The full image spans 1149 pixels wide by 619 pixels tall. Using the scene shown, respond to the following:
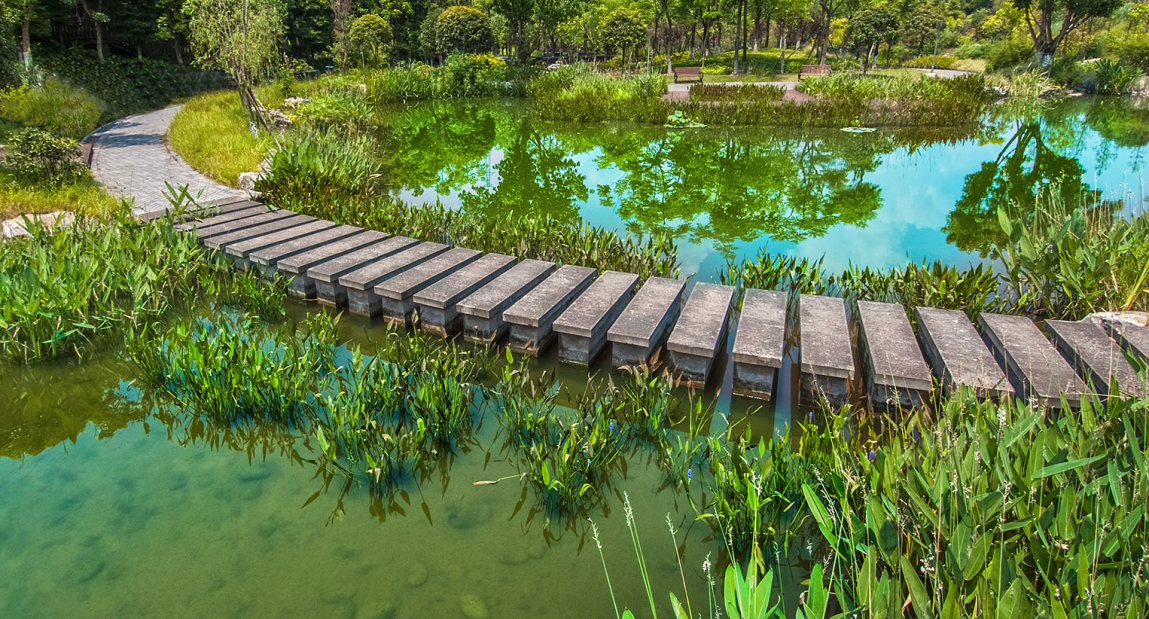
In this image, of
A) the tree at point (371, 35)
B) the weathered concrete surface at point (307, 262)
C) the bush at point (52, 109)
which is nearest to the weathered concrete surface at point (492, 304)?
the weathered concrete surface at point (307, 262)

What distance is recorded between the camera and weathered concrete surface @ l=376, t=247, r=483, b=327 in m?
4.77

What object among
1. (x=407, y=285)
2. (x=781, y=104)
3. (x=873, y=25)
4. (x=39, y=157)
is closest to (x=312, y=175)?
(x=39, y=157)

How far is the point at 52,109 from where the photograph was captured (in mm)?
11516

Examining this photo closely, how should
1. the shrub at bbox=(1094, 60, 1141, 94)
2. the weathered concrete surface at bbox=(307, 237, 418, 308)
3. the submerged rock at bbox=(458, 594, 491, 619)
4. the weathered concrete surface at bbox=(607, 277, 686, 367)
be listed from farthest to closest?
the shrub at bbox=(1094, 60, 1141, 94)
the weathered concrete surface at bbox=(307, 237, 418, 308)
the weathered concrete surface at bbox=(607, 277, 686, 367)
the submerged rock at bbox=(458, 594, 491, 619)

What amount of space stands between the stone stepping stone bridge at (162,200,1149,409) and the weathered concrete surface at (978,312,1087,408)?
11mm

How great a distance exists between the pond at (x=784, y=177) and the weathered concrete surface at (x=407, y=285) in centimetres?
257

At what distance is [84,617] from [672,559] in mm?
2412

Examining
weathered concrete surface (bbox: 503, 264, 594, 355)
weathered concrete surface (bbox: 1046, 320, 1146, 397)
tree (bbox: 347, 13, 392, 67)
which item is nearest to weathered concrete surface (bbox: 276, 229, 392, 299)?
weathered concrete surface (bbox: 503, 264, 594, 355)

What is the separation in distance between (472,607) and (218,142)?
1060 cm

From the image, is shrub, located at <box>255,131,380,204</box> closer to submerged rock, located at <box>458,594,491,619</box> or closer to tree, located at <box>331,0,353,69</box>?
submerged rock, located at <box>458,594,491,619</box>

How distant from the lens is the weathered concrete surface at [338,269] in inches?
201

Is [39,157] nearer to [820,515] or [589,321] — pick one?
[589,321]

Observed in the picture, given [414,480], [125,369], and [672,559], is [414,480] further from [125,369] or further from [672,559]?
[125,369]

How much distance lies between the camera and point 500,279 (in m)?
4.98
